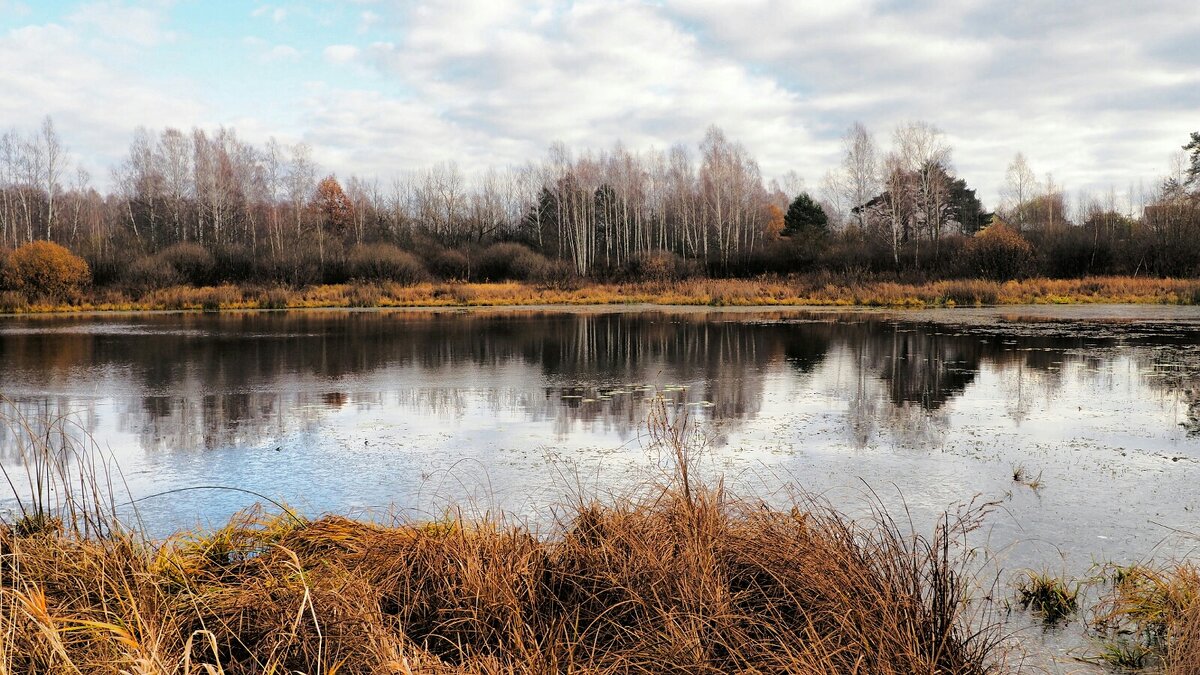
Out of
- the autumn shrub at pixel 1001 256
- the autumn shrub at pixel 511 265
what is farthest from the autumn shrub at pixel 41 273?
the autumn shrub at pixel 1001 256

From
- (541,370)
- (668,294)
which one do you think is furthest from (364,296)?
(541,370)

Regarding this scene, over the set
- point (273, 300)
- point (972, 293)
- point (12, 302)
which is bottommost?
point (972, 293)

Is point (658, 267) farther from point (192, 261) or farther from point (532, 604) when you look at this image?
point (532, 604)

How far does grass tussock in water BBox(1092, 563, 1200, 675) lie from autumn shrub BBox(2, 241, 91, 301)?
43722 millimetres

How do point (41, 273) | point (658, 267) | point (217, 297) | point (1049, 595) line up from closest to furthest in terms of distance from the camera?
point (1049, 595) < point (41, 273) < point (217, 297) < point (658, 267)

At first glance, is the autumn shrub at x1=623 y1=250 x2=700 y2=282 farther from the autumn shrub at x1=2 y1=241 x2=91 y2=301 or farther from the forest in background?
the autumn shrub at x1=2 y1=241 x2=91 y2=301

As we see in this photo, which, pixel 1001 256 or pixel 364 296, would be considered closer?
pixel 1001 256

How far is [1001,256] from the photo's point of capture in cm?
3819

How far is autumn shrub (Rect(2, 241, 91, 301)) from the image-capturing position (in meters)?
37.9

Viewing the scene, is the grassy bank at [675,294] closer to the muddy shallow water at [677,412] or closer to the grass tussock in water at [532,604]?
the muddy shallow water at [677,412]

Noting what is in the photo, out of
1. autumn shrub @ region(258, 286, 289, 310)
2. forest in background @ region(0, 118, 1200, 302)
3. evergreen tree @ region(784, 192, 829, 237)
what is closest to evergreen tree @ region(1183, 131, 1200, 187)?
forest in background @ region(0, 118, 1200, 302)

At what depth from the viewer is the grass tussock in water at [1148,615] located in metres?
3.60

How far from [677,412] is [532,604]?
6149 mm

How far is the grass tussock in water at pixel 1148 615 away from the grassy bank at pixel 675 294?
31.5m
